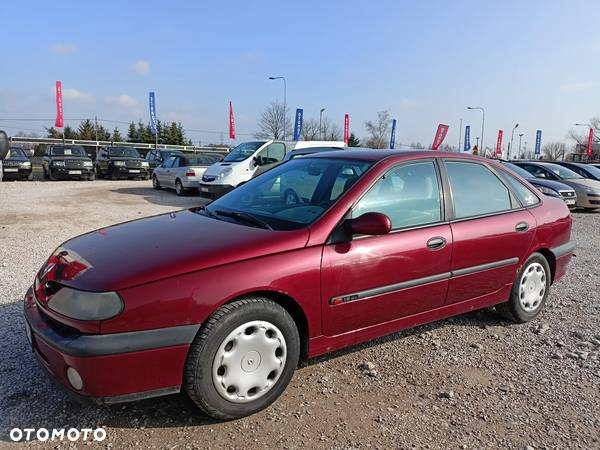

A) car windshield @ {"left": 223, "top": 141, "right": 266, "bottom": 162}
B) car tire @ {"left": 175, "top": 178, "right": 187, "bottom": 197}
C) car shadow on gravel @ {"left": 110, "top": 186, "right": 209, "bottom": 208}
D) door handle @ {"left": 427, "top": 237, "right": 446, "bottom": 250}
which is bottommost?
car shadow on gravel @ {"left": 110, "top": 186, "right": 209, "bottom": 208}

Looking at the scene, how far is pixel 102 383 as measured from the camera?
7.36 feet

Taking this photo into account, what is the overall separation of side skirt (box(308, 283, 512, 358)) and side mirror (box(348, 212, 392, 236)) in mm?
711

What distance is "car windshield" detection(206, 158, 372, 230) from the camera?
3072mm

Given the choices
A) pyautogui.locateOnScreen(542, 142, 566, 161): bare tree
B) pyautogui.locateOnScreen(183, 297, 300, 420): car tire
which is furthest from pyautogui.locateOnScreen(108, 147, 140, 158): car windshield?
pyautogui.locateOnScreen(542, 142, 566, 161): bare tree

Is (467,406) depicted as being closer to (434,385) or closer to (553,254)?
(434,385)

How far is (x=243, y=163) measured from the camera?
Result: 1252 centimetres

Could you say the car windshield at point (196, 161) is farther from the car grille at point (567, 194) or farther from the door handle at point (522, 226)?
the door handle at point (522, 226)

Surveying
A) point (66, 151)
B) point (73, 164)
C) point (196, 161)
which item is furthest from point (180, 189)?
point (66, 151)

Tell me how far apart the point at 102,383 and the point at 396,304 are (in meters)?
1.90

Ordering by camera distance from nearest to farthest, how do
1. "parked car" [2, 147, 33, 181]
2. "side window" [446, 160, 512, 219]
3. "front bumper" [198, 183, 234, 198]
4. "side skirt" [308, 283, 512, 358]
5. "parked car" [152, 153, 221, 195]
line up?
"side skirt" [308, 283, 512, 358]
"side window" [446, 160, 512, 219]
"front bumper" [198, 183, 234, 198]
"parked car" [152, 153, 221, 195]
"parked car" [2, 147, 33, 181]

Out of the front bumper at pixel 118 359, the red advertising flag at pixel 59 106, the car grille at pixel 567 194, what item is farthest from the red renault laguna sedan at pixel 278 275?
the red advertising flag at pixel 59 106

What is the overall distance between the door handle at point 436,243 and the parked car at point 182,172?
40.1 feet

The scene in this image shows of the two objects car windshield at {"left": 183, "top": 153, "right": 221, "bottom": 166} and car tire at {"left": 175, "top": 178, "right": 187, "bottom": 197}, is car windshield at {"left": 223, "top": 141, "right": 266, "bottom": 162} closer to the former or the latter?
car windshield at {"left": 183, "top": 153, "right": 221, "bottom": 166}

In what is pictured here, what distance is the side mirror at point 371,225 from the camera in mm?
2764
